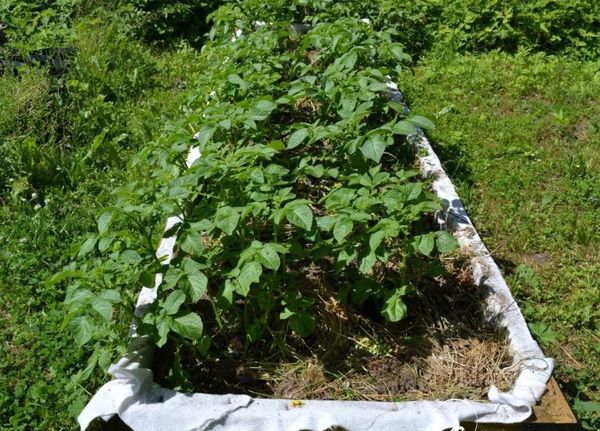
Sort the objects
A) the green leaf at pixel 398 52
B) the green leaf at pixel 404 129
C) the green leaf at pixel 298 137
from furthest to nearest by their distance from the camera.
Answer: the green leaf at pixel 398 52 < the green leaf at pixel 298 137 < the green leaf at pixel 404 129

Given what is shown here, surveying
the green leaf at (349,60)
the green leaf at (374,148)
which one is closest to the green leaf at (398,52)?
the green leaf at (349,60)

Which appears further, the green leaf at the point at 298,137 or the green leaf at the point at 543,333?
the green leaf at the point at 298,137

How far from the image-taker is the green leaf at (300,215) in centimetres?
324

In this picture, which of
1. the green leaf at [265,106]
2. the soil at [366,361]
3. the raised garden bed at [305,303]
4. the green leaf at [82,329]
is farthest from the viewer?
the green leaf at [265,106]

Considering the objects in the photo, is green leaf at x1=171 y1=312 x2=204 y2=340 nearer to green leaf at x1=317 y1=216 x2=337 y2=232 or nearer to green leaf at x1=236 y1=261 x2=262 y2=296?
green leaf at x1=236 y1=261 x2=262 y2=296

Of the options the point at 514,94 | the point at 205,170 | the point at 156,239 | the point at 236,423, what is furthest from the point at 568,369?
the point at 514,94

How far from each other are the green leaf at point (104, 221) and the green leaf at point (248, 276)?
2.00 ft

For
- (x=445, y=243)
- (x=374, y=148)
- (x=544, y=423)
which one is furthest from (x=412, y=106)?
(x=544, y=423)

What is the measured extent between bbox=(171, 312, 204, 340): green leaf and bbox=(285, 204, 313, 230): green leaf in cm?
56

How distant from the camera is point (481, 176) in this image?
17.1ft

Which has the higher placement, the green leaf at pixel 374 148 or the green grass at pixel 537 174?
the green leaf at pixel 374 148

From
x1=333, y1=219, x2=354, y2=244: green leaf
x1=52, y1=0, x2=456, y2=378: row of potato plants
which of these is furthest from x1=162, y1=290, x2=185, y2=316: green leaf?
x1=333, y1=219, x2=354, y2=244: green leaf

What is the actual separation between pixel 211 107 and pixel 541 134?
2.59 metres

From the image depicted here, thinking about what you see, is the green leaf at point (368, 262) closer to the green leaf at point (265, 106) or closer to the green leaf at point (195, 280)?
the green leaf at point (195, 280)
